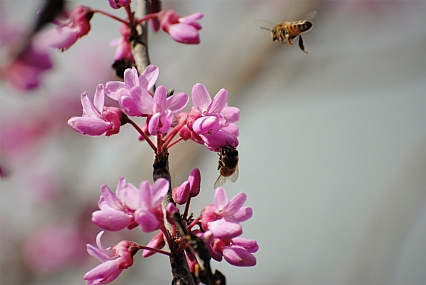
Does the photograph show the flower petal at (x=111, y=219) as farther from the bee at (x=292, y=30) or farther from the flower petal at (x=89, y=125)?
the bee at (x=292, y=30)

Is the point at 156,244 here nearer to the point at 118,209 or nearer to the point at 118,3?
the point at 118,209

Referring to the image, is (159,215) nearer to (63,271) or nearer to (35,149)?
(63,271)

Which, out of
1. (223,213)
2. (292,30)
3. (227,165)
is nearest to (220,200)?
(223,213)

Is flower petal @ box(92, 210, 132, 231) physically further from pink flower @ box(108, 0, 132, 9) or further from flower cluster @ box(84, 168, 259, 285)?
pink flower @ box(108, 0, 132, 9)

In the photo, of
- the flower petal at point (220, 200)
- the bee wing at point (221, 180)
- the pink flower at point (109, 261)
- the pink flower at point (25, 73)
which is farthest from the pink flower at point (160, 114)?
the pink flower at point (25, 73)

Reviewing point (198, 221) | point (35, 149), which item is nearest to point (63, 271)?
point (35, 149)

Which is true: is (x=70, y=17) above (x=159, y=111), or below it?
above
